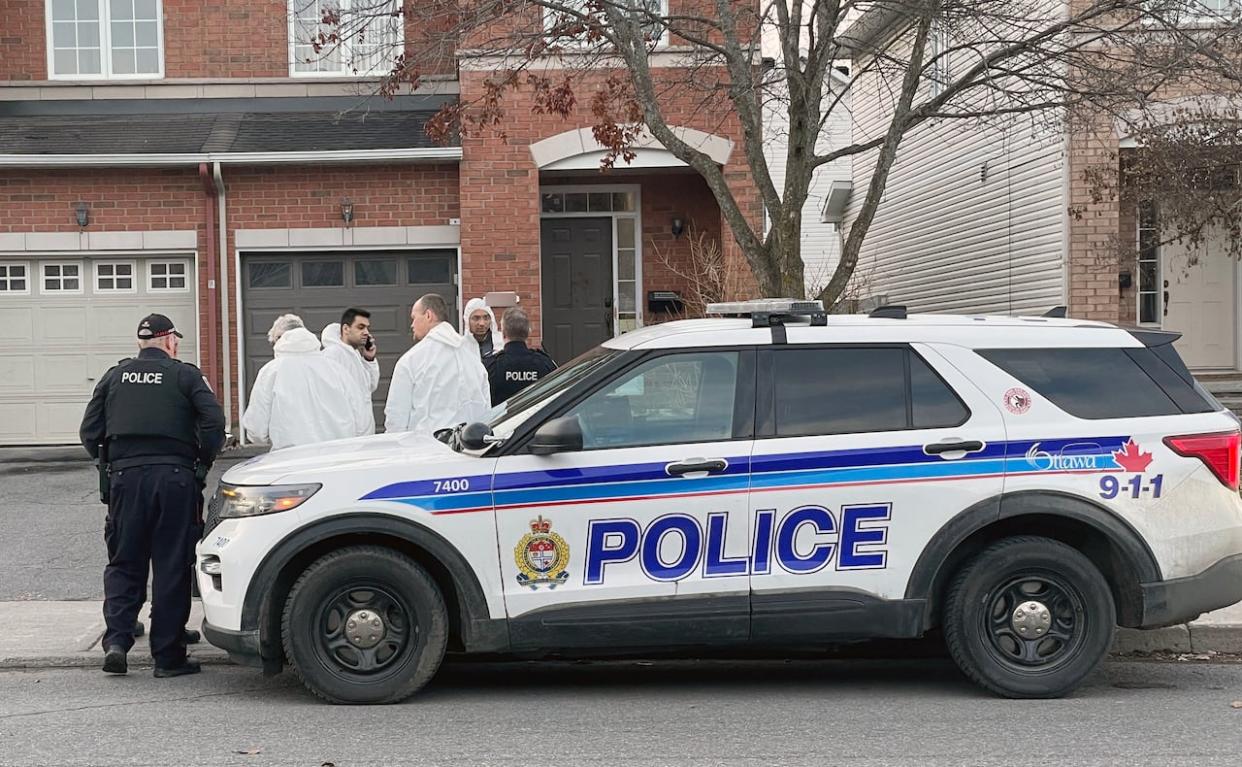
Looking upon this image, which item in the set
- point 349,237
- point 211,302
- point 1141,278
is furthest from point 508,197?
point 1141,278

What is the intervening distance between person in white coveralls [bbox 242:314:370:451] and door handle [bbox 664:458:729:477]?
9.76 ft

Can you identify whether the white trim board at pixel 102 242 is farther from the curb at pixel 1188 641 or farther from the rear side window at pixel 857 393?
the curb at pixel 1188 641

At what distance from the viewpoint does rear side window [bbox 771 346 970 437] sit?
6.57 metres

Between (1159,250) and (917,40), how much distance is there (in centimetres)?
685

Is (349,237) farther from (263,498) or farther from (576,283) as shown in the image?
(263,498)

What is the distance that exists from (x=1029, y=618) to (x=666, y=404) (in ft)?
6.48

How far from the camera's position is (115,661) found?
285 inches

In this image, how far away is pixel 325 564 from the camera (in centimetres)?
643

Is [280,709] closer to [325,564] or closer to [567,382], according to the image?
→ [325,564]

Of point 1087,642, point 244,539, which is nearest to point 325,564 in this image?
point 244,539

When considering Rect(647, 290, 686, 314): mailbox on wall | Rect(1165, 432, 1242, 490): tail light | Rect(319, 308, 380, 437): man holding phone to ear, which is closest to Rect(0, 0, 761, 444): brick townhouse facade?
Rect(647, 290, 686, 314): mailbox on wall

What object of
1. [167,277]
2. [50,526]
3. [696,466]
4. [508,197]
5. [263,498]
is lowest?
[50,526]

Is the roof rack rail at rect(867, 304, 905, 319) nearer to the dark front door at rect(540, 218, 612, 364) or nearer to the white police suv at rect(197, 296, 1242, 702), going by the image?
the white police suv at rect(197, 296, 1242, 702)

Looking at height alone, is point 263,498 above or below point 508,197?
below
